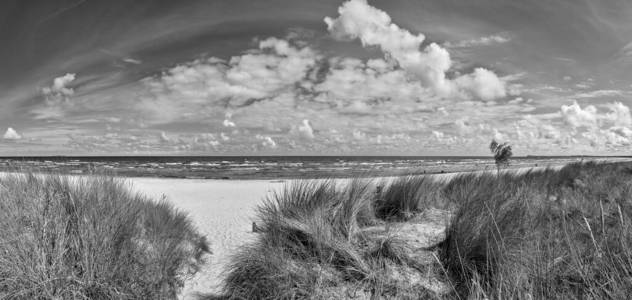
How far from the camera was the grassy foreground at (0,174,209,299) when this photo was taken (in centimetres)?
330

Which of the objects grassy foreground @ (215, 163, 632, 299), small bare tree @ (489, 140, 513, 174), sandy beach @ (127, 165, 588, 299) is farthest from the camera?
small bare tree @ (489, 140, 513, 174)

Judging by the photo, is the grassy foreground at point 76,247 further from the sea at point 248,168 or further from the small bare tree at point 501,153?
the small bare tree at point 501,153

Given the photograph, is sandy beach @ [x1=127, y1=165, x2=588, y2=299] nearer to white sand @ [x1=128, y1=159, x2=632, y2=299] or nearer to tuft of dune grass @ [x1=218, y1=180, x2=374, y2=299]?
Answer: white sand @ [x1=128, y1=159, x2=632, y2=299]

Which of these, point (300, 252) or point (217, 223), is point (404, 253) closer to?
point (300, 252)

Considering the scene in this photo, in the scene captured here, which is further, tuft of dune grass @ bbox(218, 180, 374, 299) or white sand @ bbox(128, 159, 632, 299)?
white sand @ bbox(128, 159, 632, 299)

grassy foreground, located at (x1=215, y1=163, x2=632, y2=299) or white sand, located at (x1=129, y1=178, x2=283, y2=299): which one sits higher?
grassy foreground, located at (x1=215, y1=163, x2=632, y2=299)

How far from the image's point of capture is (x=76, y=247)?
3455 millimetres

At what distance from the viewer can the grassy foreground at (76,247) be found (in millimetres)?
3299

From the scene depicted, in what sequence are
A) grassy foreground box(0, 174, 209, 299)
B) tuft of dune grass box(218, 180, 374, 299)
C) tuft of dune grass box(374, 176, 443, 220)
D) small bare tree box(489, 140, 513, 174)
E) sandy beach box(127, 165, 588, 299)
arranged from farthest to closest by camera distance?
small bare tree box(489, 140, 513, 174), tuft of dune grass box(374, 176, 443, 220), sandy beach box(127, 165, 588, 299), tuft of dune grass box(218, 180, 374, 299), grassy foreground box(0, 174, 209, 299)

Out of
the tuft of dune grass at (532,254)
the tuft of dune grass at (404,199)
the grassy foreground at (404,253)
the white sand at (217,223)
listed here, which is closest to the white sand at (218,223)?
the white sand at (217,223)

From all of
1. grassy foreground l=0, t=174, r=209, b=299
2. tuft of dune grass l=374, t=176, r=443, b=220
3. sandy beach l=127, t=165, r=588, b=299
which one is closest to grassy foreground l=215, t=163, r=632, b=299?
tuft of dune grass l=374, t=176, r=443, b=220

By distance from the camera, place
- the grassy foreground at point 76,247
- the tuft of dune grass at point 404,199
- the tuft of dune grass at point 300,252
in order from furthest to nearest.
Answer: the tuft of dune grass at point 404,199, the tuft of dune grass at point 300,252, the grassy foreground at point 76,247

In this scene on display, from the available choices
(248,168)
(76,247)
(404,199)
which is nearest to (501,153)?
(404,199)

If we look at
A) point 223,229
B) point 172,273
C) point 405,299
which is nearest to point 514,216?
point 405,299
